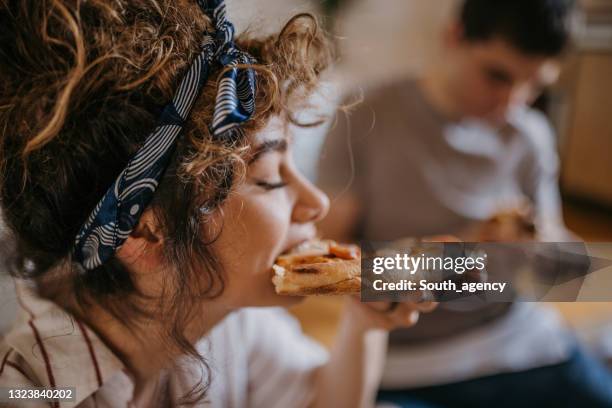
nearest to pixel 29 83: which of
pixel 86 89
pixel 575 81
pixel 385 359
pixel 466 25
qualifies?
pixel 86 89

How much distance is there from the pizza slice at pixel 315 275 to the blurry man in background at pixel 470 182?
0.38 metres

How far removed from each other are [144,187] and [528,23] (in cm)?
86

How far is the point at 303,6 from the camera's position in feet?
1.58

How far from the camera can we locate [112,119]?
0.40m

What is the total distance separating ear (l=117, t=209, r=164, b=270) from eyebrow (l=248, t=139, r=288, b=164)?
0.30 ft

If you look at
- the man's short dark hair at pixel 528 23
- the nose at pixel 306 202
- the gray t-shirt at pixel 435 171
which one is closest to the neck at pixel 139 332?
the nose at pixel 306 202

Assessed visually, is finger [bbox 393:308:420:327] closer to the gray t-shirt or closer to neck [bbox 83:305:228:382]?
neck [bbox 83:305:228:382]

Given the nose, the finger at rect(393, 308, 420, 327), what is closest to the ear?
the nose

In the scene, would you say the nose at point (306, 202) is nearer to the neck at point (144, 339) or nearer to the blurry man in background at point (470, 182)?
the neck at point (144, 339)

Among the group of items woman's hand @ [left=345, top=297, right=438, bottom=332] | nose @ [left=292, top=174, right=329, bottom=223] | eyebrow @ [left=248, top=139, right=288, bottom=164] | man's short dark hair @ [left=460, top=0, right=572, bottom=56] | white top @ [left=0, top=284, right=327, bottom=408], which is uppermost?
man's short dark hair @ [left=460, top=0, right=572, bottom=56]

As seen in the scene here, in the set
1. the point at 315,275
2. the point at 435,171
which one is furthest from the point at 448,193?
the point at 315,275

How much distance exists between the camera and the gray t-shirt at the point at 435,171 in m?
1.07

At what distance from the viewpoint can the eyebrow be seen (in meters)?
0.44

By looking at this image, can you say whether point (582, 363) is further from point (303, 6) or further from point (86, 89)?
point (86, 89)
